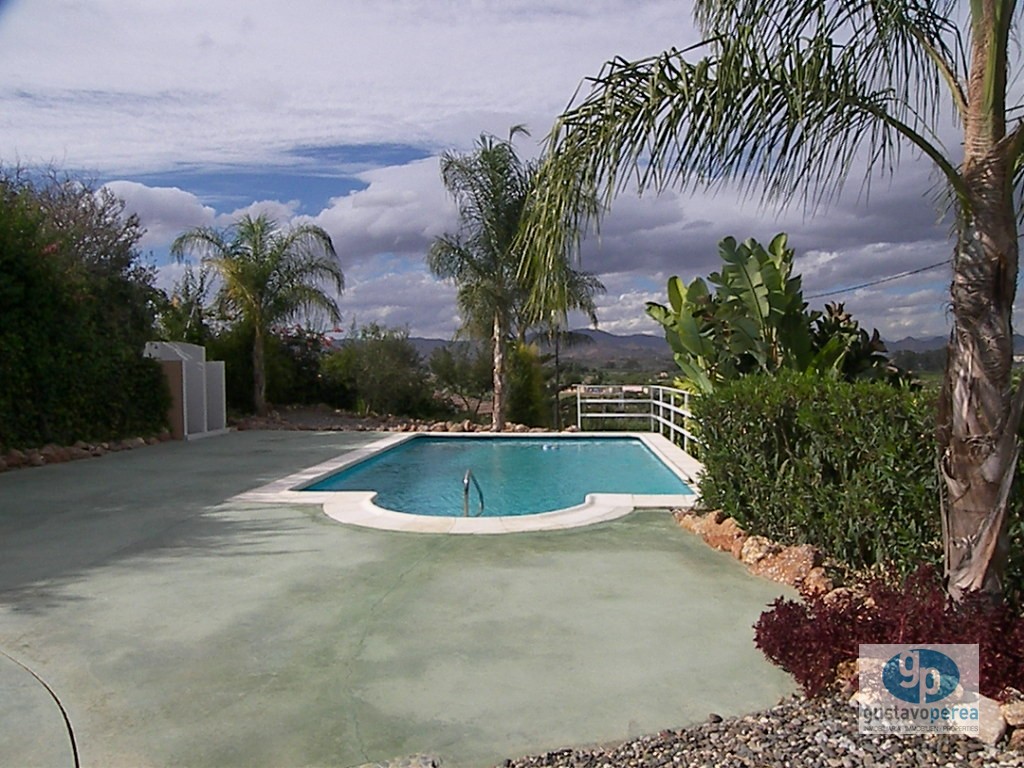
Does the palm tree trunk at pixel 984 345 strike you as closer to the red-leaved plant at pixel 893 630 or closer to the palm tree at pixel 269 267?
the red-leaved plant at pixel 893 630

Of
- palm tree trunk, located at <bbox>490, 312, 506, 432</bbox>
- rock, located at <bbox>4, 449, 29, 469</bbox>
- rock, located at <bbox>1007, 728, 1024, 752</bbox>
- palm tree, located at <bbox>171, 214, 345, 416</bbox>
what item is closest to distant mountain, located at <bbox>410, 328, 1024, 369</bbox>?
palm tree trunk, located at <bbox>490, 312, 506, 432</bbox>

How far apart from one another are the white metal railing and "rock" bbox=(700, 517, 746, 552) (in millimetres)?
6699

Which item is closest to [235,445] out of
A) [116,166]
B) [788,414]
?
[116,166]

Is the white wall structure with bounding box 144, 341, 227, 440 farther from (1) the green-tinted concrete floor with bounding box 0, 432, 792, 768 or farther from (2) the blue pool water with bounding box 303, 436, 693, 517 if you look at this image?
(1) the green-tinted concrete floor with bounding box 0, 432, 792, 768

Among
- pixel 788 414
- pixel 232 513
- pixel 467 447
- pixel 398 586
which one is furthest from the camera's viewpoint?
pixel 467 447

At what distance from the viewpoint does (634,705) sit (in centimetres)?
376

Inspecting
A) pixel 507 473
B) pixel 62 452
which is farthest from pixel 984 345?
pixel 62 452

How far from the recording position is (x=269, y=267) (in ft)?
66.4

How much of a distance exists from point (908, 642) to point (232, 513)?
7.17m

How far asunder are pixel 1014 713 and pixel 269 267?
19.6m

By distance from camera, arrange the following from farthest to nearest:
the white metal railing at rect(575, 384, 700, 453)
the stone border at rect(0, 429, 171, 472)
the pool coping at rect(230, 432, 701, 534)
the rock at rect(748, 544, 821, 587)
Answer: the white metal railing at rect(575, 384, 700, 453)
the stone border at rect(0, 429, 171, 472)
the pool coping at rect(230, 432, 701, 534)
the rock at rect(748, 544, 821, 587)

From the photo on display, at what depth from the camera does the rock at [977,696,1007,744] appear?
123 inches

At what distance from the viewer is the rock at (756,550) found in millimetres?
6168

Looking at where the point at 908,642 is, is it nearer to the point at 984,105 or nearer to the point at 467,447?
the point at 984,105
